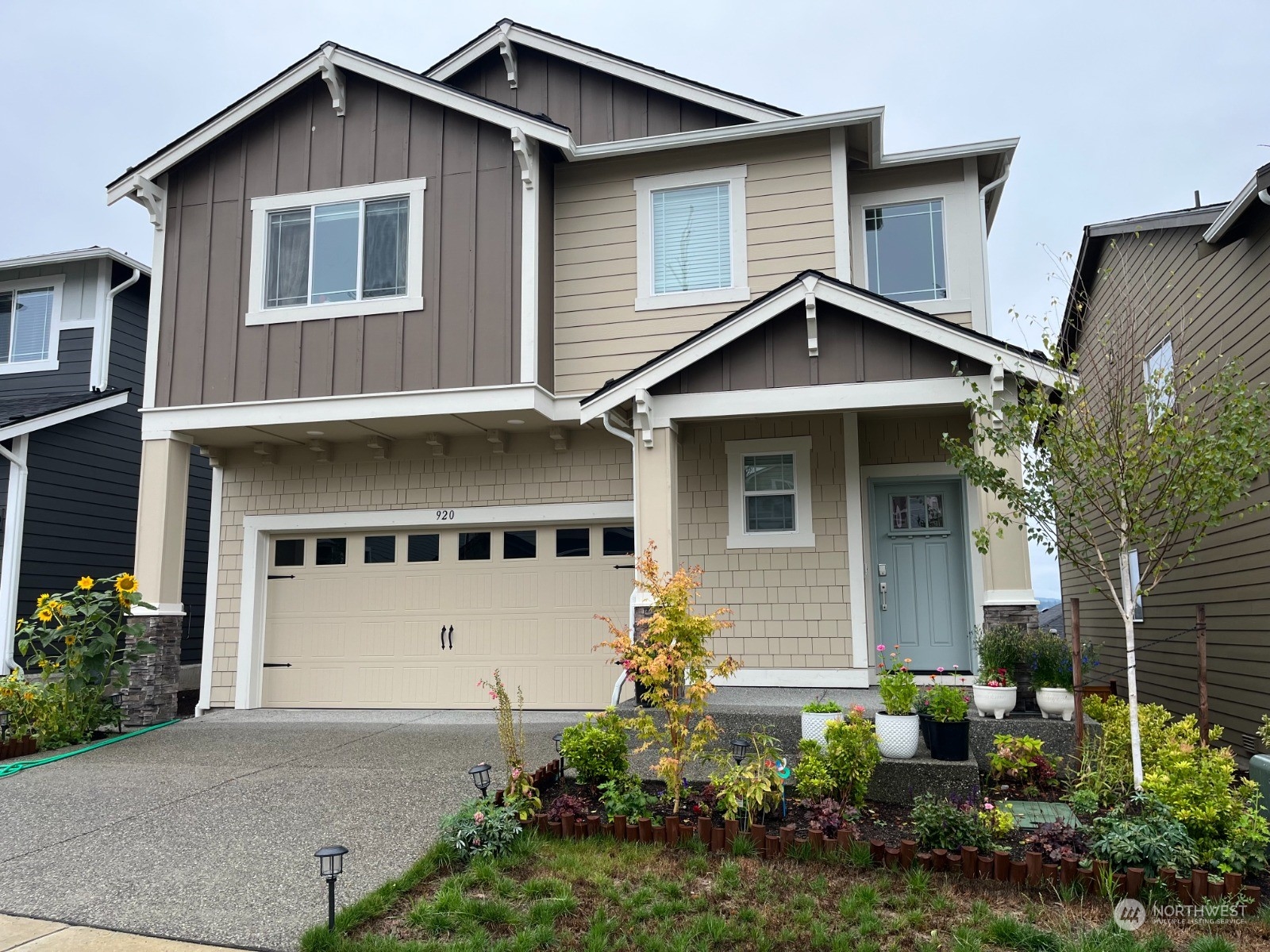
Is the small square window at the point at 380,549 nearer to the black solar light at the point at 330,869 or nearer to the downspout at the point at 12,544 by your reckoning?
the downspout at the point at 12,544

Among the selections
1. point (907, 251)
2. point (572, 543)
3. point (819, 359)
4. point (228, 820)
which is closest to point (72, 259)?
point (572, 543)

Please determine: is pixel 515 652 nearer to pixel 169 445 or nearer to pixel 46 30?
pixel 169 445

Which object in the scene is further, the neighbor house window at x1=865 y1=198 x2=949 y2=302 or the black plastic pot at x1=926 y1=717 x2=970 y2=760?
the neighbor house window at x1=865 y1=198 x2=949 y2=302

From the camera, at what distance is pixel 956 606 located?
8.77m

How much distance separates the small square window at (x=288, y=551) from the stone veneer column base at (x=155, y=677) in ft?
4.61

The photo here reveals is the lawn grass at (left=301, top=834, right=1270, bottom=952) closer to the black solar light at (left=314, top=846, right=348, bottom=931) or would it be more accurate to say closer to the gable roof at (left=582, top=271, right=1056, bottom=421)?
the black solar light at (left=314, top=846, right=348, bottom=931)

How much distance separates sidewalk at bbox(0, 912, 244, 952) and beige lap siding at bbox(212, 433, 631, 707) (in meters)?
6.30

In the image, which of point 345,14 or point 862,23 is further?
point 345,14

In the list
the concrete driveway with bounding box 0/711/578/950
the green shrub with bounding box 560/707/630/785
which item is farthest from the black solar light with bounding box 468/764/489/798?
the green shrub with bounding box 560/707/630/785

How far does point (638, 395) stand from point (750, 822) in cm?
385

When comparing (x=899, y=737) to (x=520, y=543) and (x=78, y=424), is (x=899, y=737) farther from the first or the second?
(x=78, y=424)

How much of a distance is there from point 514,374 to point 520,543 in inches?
84.0

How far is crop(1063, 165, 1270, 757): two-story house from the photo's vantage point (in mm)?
7801

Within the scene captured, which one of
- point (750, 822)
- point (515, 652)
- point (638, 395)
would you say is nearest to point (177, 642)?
point (515, 652)
